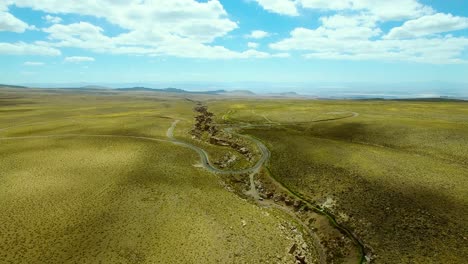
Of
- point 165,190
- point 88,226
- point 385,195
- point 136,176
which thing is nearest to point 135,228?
point 88,226

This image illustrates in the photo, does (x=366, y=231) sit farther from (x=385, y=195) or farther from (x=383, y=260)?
(x=385, y=195)

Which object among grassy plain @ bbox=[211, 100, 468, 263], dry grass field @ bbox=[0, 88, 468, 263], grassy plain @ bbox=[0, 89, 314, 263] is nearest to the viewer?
grassy plain @ bbox=[0, 89, 314, 263]

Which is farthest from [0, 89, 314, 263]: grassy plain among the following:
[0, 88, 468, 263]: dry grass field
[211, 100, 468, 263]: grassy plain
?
[211, 100, 468, 263]: grassy plain

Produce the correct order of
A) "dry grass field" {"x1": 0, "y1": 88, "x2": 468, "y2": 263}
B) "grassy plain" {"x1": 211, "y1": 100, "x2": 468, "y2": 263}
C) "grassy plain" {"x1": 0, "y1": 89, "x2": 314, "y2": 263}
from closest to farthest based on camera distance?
"grassy plain" {"x1": 0, "y1": 89, "x2": 314, "y2": 263}
"dry grass field" {"x1": 0, "y1": 88, "x2": 468, "y2": 263}
"grassy plain" {"x1": 211, "y1": 100, "x2": 468, "y2": 263}

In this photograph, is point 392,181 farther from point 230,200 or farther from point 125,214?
point 125,214

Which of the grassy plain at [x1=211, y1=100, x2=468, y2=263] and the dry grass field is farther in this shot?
the grassy plain at [x1=211, y1=100, x2=468, y2=263]

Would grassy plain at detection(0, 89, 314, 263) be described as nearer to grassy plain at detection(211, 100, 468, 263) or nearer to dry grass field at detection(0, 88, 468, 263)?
dry grass field at detection(0, 88, 468, 263)
